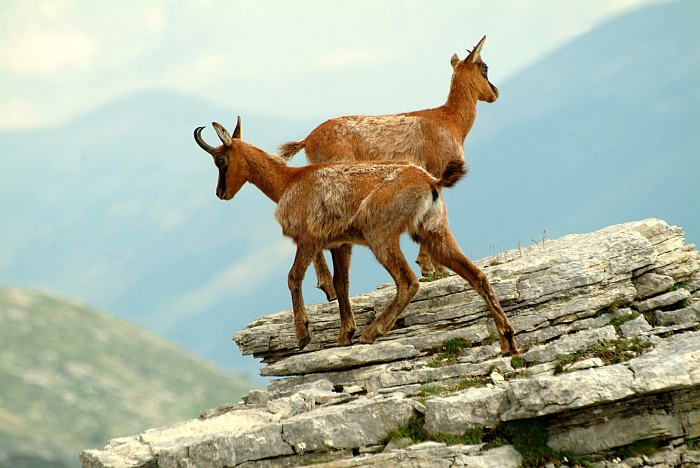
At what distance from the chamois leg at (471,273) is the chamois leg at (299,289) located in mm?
2028

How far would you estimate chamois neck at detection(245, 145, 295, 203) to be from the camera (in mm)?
15047

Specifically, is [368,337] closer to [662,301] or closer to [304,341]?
[304,341]

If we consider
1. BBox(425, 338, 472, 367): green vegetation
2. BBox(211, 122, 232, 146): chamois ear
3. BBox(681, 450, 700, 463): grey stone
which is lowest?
BBox(681, 450, 700, 463): grey stone

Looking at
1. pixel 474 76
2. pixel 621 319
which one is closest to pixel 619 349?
pixel 621 319

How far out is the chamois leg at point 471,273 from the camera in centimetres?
1301

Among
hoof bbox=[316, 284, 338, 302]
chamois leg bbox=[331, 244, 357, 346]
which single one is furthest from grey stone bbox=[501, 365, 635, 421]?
hoof bbox=[316, 284, 338, 302]

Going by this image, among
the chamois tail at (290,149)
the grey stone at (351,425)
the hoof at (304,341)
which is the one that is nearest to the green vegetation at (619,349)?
the grey stone at (351,425)

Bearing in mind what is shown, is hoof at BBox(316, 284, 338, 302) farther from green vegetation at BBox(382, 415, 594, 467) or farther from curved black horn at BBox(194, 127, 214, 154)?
green vegetation at BBox(382, 415, 594, 467)

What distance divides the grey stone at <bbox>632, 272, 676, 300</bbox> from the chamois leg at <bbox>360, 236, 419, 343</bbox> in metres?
3.96

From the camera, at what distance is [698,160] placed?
19938 centimetres

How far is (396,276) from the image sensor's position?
13.7 metres

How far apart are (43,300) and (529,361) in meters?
103

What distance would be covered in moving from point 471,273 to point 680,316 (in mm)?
3532

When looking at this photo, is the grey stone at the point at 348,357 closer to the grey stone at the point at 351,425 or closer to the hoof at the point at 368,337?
the hoof at the point at 368,337
